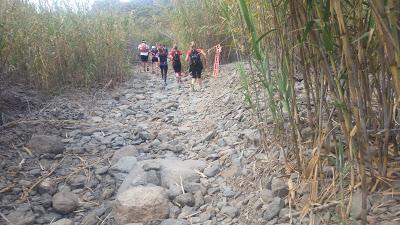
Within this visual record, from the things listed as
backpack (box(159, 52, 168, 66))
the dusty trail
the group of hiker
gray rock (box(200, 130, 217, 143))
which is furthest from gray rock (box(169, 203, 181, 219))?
backpack (box(159, 52, 168, 66))

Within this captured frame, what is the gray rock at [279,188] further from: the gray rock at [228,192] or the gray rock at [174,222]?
the gray rock at [174,222]

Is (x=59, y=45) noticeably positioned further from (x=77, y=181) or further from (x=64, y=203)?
(x=64, y=203)

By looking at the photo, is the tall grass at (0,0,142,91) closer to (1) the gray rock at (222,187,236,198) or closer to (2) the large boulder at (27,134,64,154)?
(2) the large boulder at (27,134,64,154)

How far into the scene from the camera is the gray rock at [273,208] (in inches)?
83.6

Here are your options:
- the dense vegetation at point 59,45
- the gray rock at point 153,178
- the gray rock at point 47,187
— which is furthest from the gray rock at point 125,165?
the dense vegetation at point 59,45

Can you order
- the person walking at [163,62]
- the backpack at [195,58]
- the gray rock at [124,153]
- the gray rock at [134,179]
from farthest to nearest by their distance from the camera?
the person walking at [163,62] → the backpack at [195,58] → the gray rock at [124,153] → the gray rock at [134,179]

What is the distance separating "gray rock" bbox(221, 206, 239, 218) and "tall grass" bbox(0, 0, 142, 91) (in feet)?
10.3

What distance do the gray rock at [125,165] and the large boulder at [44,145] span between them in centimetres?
76

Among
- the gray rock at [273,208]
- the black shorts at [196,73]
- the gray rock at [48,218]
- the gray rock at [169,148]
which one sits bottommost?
the gray rock at [48,218]

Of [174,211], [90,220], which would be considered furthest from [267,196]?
[90,220]

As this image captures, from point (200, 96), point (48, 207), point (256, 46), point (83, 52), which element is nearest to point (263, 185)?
point (256, 46)

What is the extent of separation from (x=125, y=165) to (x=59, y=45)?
3.35m

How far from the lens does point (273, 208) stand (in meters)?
2.14

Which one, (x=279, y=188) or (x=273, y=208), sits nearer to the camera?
(x=273, y=208)
